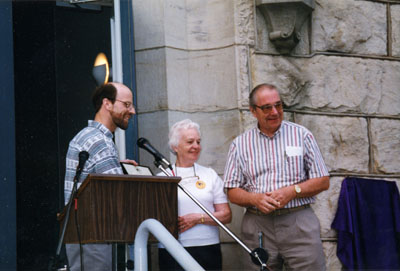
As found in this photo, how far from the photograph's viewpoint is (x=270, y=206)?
3.90 meters

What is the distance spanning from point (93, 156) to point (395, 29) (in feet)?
10.0

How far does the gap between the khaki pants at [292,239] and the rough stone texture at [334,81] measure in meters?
1.25

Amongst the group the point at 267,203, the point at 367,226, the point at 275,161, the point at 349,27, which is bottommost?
the point at 367,226

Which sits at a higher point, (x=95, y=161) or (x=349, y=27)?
(x=349, y=27)

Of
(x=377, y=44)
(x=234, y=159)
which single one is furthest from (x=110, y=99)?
(x=377, y=44)

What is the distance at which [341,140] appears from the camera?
514 centimetres

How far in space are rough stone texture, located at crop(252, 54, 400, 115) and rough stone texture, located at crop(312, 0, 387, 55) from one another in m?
0.11

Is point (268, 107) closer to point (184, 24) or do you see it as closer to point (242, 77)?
point (242, 77)

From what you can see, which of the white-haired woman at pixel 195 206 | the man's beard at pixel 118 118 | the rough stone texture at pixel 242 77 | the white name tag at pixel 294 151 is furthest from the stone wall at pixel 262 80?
the man's beard at pixel 118 118

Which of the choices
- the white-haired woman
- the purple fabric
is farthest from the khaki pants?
the purple fabric

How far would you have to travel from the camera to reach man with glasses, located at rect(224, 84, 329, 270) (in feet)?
13.1

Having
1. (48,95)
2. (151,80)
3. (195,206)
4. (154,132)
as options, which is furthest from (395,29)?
(48,95)

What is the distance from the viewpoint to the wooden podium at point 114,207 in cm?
307

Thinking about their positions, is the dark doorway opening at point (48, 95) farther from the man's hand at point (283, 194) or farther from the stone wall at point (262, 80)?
the man's hand at point (283, 194)
